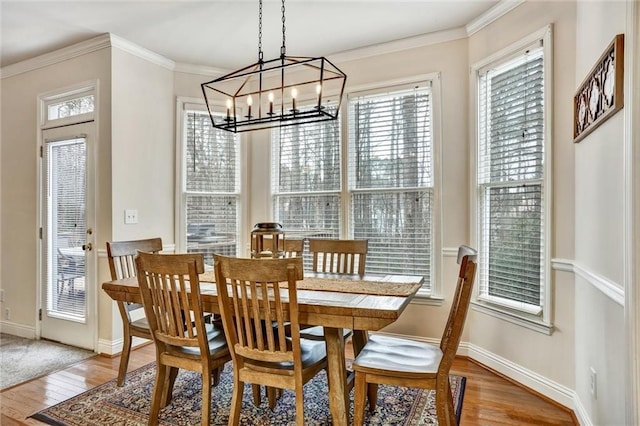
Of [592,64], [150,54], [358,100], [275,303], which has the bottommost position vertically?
[275,303]

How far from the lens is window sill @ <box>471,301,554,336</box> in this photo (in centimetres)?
252

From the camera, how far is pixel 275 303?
1.77 m

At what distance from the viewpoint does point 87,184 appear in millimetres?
3416

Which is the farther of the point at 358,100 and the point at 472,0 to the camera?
the point at 358,100

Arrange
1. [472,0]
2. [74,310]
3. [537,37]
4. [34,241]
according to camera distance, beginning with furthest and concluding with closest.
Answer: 1. [34,241]
2. [74,310]
3. [472,0]
4. [537,37]

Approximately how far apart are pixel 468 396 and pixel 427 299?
0.94 meters

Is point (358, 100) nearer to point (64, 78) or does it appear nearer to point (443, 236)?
point (443, 236)

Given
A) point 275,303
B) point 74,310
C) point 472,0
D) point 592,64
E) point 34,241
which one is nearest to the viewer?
point 275,303

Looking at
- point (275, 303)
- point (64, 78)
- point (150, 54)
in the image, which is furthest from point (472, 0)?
point (64, 78)

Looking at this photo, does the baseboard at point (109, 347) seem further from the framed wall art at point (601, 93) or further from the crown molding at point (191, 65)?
the framed wall art at point (601, 93)

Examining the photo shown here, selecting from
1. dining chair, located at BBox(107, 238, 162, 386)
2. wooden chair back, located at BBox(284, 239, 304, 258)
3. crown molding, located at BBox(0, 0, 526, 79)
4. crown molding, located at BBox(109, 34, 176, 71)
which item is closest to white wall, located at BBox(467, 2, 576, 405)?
crown molding, located at BBox(0, 0, 526, 79)

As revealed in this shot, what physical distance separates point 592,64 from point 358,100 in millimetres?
1986

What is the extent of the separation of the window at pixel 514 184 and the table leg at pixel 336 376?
5.07ft

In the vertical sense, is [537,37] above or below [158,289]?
above
